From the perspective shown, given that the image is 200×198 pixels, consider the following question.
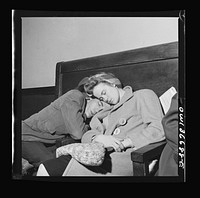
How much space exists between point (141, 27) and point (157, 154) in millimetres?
490

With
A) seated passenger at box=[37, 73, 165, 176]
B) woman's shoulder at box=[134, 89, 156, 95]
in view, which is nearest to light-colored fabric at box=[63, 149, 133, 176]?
seated passenger at box=[37, 73, 165, 176]

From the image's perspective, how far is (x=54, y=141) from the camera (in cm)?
126

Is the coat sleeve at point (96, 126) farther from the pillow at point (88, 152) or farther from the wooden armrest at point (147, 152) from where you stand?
the wooden armrest at point (147, 152)

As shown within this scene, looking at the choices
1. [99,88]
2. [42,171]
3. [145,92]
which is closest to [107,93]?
[99,88]

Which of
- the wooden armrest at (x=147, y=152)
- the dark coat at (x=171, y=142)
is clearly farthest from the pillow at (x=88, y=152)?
the dark coat at (x=171, y=142)

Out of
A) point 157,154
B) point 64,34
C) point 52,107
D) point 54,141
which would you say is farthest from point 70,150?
point 64,34

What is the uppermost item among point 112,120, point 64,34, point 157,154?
point 64,34

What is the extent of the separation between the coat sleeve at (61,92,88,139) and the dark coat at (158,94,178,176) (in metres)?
0.31

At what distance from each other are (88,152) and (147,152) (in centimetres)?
22

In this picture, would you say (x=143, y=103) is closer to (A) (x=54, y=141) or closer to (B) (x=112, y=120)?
(B) (x=112, y=120)

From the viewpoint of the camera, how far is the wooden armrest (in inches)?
44.4

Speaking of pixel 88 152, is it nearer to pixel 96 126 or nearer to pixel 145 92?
pixel 96 126

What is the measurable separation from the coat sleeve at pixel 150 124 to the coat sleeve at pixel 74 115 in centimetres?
20

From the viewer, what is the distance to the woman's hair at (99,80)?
1.24 meters
